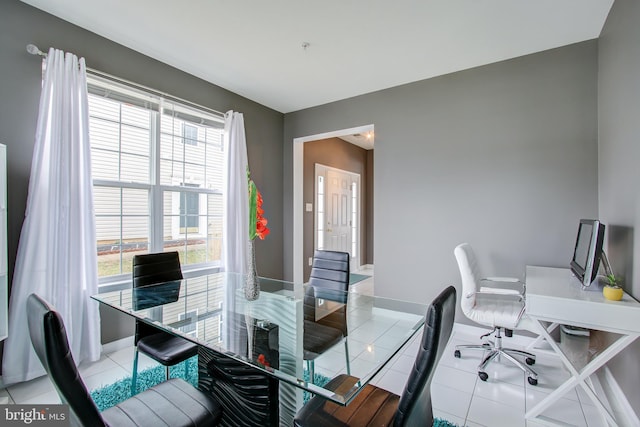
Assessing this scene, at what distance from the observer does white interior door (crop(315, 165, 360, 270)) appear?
5352mm

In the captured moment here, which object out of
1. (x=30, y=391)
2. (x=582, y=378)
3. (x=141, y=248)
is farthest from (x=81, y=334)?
(x=582, y=378)

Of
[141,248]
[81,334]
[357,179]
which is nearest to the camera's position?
[81,334]

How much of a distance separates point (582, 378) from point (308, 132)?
372cm

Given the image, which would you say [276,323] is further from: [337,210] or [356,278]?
[337,210]

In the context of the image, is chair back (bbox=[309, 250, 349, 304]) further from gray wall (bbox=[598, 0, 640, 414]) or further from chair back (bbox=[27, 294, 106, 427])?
gray wall (bbox=[598, 0, 640, 414])

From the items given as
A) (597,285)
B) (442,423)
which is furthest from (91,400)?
(597,285)

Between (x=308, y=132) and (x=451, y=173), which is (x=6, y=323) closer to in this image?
(x=308, y=132)

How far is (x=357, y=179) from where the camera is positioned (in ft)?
21.5

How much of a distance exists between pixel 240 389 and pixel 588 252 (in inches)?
88.1

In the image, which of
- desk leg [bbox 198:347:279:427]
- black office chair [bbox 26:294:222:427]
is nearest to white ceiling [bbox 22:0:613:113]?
black office chair [bbox 26:294:222:427]

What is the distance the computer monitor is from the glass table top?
104 centimetres

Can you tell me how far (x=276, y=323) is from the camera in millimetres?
1683

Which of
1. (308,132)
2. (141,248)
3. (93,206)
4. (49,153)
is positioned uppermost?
(308,132)

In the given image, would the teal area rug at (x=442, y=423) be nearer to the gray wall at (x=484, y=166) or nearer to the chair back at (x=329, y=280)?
the chair back at (x=329, y=280)
